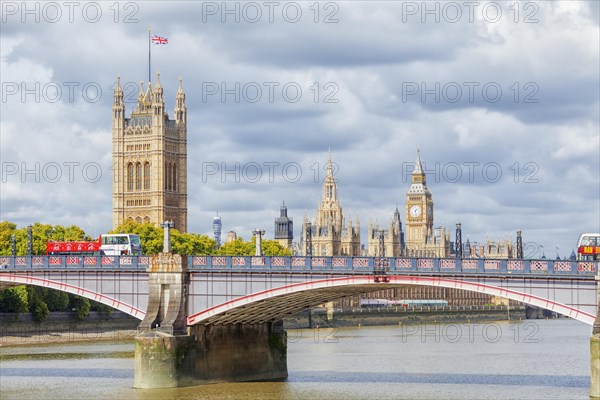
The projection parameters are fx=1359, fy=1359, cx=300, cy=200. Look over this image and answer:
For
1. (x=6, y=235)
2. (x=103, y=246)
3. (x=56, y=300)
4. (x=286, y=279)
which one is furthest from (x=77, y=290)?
(x=6, y=235)

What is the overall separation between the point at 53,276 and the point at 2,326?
4081cm

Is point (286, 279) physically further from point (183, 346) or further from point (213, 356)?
point (183, 346)

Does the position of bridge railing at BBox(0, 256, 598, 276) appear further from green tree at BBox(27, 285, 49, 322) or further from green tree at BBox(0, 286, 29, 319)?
green tree at BBox(27, 285, 49, 322)

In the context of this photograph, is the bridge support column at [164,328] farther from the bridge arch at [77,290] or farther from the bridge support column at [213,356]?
the bridge arch at [77,290]

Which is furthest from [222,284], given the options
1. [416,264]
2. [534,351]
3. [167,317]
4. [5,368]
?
[534,351]

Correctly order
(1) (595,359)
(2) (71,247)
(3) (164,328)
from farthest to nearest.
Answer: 1. (2) (71,247)
2. (3) (164,328)
3. (1) (595,359)

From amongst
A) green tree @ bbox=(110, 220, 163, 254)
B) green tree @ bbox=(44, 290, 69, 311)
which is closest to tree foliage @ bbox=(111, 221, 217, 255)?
green tree @ bbox=(110, 220, 163, 254)

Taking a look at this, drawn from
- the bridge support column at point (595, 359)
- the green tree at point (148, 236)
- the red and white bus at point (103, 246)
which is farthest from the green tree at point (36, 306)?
the bridge support column at point (595, 359)

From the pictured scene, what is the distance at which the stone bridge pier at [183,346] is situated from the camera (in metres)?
70.4

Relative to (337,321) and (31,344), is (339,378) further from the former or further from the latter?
(337,321)

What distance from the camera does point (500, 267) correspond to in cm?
6781

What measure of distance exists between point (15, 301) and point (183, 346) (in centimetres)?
5156

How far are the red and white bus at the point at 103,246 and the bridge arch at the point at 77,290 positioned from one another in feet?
50.8

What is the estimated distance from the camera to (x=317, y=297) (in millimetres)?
79250
